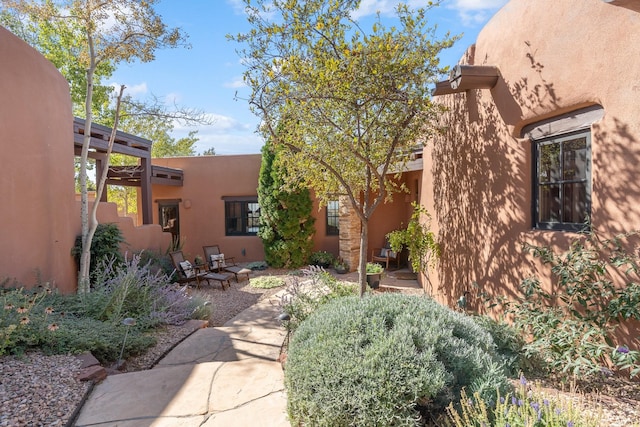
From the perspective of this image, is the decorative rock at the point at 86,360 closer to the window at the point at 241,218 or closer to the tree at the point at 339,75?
the tree at the point at 339,75

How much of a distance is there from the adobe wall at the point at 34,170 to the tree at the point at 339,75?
9.85ft

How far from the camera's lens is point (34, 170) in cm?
497

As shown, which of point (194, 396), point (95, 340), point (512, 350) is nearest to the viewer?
point (194, 396)

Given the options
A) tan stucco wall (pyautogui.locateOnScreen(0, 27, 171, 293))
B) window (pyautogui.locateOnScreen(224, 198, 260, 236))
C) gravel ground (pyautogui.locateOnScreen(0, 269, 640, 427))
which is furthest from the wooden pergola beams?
window (pyautogui.locateOnScreen(224, 198, 260, 236))

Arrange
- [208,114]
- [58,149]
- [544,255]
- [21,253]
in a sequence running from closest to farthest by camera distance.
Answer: [544,255] → [21,253] → [58,149] → [208,114]

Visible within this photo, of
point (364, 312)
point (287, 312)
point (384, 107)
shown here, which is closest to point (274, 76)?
point (384, 107)

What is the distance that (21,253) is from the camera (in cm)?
472

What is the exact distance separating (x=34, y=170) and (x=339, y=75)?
14.4 feet

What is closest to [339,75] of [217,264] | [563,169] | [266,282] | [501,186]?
[501,186]

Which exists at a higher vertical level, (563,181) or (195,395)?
(563,181)

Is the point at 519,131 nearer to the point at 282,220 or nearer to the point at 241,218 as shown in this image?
the point at 282,220

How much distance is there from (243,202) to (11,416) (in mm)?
9866

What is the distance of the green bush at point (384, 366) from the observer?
2002mm

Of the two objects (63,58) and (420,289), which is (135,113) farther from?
(63,58)
